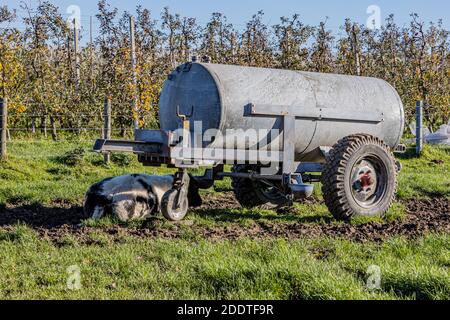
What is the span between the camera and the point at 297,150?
8.55 m

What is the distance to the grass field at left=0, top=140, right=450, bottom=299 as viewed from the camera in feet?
15.2

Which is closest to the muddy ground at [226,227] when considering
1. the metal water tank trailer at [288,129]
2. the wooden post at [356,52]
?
the metal water tank trailer at [288,129]

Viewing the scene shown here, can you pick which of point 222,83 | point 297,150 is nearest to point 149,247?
point 222,83

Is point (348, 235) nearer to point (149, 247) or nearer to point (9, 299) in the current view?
point (149, 247)

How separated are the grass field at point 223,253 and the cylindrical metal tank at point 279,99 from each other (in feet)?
3.99

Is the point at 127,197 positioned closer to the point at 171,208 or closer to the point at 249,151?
the point at 171,208

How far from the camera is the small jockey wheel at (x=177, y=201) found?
764 centimetres

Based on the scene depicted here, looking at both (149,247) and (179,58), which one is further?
(179,58)

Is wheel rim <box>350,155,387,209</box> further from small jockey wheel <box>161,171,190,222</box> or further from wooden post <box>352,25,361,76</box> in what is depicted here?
wooden post <box>352,25,361,76</box>

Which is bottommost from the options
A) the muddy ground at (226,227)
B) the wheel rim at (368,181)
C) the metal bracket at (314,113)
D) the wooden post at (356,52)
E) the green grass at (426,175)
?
the muddy ground at (226,227)

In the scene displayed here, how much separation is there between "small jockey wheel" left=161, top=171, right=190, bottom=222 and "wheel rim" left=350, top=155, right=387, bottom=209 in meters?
2.28

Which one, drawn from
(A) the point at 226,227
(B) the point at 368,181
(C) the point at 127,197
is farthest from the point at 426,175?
(C) the point at 127,197

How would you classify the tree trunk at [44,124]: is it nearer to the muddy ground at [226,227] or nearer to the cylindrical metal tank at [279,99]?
the muddy ground at [226,227]
